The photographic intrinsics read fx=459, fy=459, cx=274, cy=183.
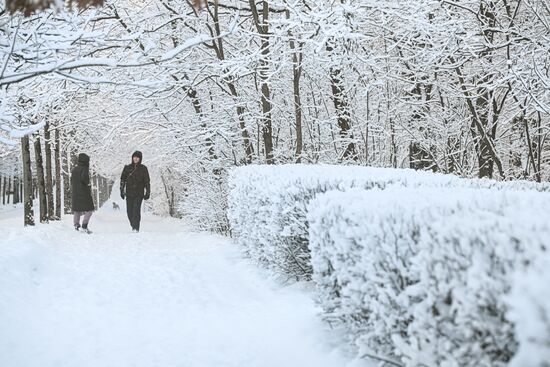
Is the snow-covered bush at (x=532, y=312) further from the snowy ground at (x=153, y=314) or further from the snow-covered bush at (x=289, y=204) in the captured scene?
the snow-covered bush at (x=289, y=204)

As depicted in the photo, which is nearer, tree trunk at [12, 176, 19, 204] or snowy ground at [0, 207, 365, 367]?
snowy ground at [0, 207, 365, 367]

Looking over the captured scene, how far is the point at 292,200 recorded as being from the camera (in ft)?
15.8

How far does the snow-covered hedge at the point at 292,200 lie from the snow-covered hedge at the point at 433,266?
120cm

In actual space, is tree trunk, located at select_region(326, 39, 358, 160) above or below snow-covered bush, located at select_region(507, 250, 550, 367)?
above

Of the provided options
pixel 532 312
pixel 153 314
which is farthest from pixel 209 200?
pixel 532 312

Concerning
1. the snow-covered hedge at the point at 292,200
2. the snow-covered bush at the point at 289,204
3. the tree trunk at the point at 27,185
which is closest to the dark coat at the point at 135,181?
the tree trunk at the point at 27,185

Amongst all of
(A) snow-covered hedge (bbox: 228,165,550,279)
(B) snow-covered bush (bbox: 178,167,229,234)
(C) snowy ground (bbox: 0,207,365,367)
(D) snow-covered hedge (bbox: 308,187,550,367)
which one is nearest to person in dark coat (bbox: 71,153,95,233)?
(B) snow-covered bush (bbox: 178,167,229,234)

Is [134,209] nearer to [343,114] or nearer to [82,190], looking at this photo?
[82,190]

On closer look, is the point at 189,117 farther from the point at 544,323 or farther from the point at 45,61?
the point at 544,323

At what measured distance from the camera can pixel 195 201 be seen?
582 inches

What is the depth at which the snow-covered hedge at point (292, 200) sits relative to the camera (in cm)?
462

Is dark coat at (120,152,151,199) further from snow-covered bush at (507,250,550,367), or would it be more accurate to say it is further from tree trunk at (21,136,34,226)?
snow-covered bush at (507,250,550,367)

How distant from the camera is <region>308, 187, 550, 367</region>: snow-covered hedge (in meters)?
1.91

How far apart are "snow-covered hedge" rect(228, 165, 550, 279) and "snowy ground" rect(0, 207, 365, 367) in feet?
1.00
